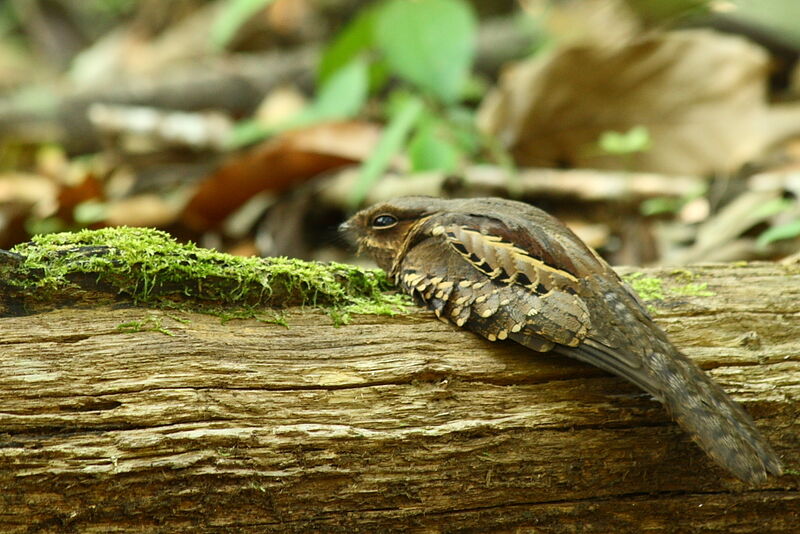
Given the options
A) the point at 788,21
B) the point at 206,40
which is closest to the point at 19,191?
the point at 206,40

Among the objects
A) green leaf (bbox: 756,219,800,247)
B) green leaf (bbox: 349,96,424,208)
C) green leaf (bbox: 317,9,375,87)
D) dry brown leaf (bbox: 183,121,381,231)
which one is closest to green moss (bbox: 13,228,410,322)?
green leaf (bbox: 349,96,424,208)

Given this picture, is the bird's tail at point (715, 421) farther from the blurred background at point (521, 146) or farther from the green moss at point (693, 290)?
the blurred background at point (521, 146)

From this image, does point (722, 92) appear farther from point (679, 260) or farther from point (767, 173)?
point (679, 260)

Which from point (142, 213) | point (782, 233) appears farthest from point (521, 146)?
point (142, 213)

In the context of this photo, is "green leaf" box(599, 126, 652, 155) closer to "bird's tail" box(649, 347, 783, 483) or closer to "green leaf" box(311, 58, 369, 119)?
"green leaf" box(311, 58, 369, 119)

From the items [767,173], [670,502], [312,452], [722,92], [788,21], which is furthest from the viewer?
[788,21]
